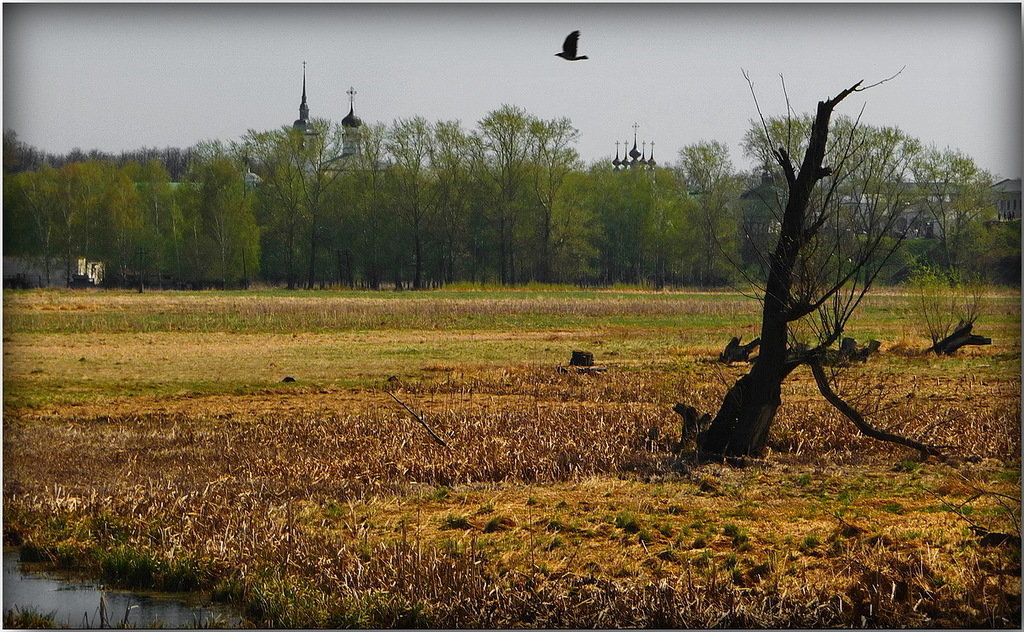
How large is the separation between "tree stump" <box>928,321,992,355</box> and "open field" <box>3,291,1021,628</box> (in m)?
2.34

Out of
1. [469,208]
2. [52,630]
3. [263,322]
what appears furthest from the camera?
[469,208]

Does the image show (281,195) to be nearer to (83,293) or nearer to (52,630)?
(83,293)

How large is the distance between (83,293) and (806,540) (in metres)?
44.3

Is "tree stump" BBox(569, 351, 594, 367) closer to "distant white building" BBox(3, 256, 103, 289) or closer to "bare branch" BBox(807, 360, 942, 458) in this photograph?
"bare branch" BBox(807, 360, 942, 458)

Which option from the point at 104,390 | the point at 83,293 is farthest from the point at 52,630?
the point at 83,293

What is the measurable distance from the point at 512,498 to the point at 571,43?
188 inches

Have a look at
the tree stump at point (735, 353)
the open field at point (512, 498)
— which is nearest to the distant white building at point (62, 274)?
the open field at point (512, 498)

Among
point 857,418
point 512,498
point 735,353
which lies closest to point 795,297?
point 857,418

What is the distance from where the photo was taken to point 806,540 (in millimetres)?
9656

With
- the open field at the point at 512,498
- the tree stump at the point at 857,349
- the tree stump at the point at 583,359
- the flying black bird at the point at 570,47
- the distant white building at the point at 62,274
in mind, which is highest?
the flying black bird at the point at 570,47

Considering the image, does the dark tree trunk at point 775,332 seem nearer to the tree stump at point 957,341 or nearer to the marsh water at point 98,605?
the marsh water at point 98,605

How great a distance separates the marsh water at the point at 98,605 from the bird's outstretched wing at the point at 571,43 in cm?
538

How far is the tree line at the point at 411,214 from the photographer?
50219mm

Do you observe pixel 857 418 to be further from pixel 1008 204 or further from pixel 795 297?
pixel 1008 204
